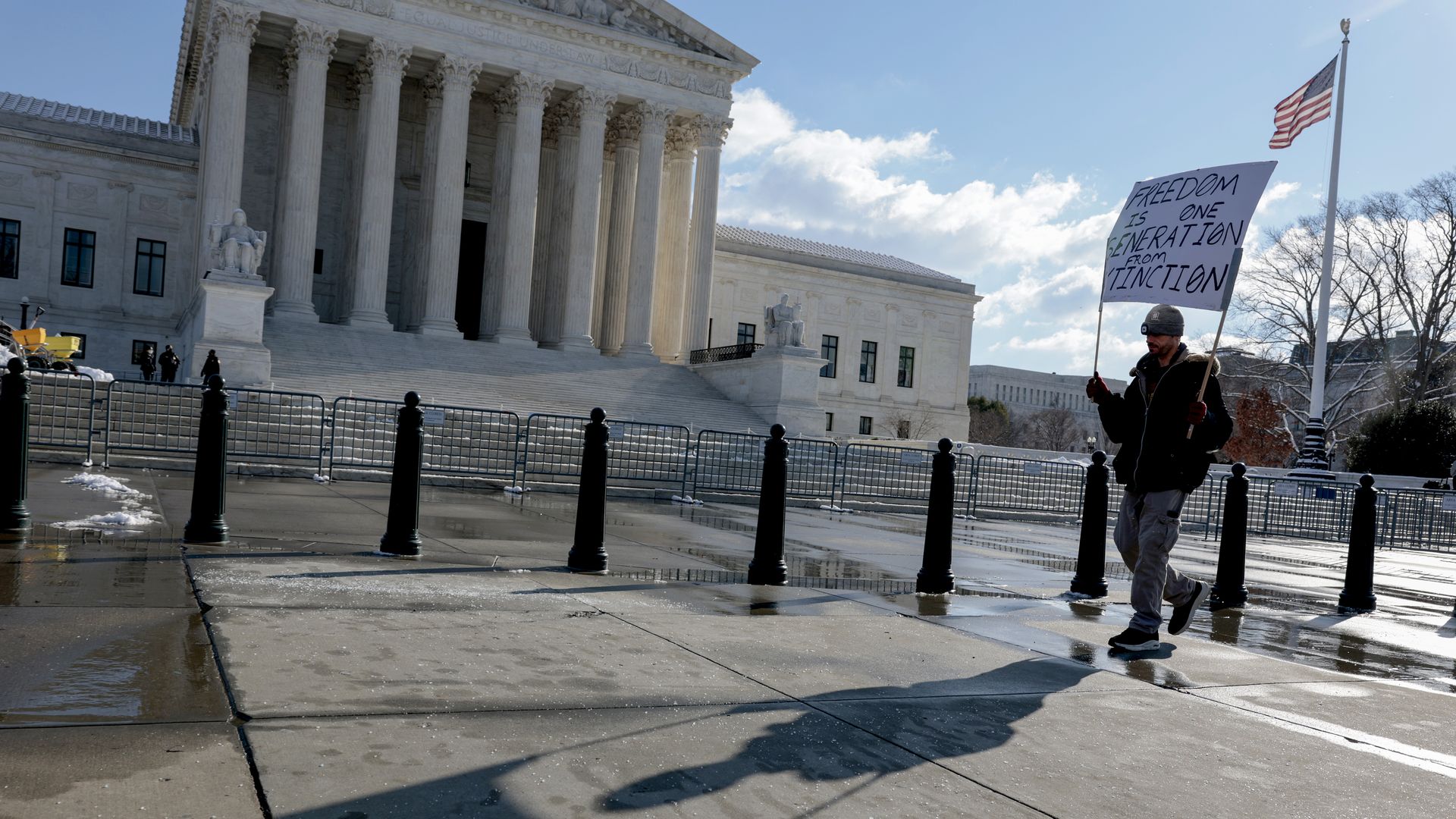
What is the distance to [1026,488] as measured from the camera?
2283 cm

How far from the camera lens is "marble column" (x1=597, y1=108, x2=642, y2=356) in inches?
1709

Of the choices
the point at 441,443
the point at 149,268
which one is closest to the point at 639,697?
the point at 441,443

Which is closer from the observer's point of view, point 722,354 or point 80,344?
point 722,354

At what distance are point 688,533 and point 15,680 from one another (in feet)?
27.6

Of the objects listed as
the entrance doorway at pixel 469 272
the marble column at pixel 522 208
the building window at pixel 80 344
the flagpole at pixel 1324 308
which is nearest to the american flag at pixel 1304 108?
the flagpole at pixel 1324 308

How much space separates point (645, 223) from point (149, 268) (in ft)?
66.4

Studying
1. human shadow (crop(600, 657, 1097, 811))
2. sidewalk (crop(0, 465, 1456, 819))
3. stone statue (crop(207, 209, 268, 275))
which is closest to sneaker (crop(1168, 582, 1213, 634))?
sidewalk (crop(0, 465, 1456, 819))

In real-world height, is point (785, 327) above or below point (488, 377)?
above

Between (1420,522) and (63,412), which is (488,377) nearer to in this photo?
(63,412)

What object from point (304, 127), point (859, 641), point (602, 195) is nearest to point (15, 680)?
point (859, 641)

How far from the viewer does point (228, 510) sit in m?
10.2

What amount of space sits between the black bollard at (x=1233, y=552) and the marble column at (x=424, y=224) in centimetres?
3305

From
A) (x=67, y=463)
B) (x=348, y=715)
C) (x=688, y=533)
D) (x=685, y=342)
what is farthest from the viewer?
(x=685, y=342)

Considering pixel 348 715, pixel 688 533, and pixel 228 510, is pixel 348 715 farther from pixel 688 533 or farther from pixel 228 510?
pixel 688 533
